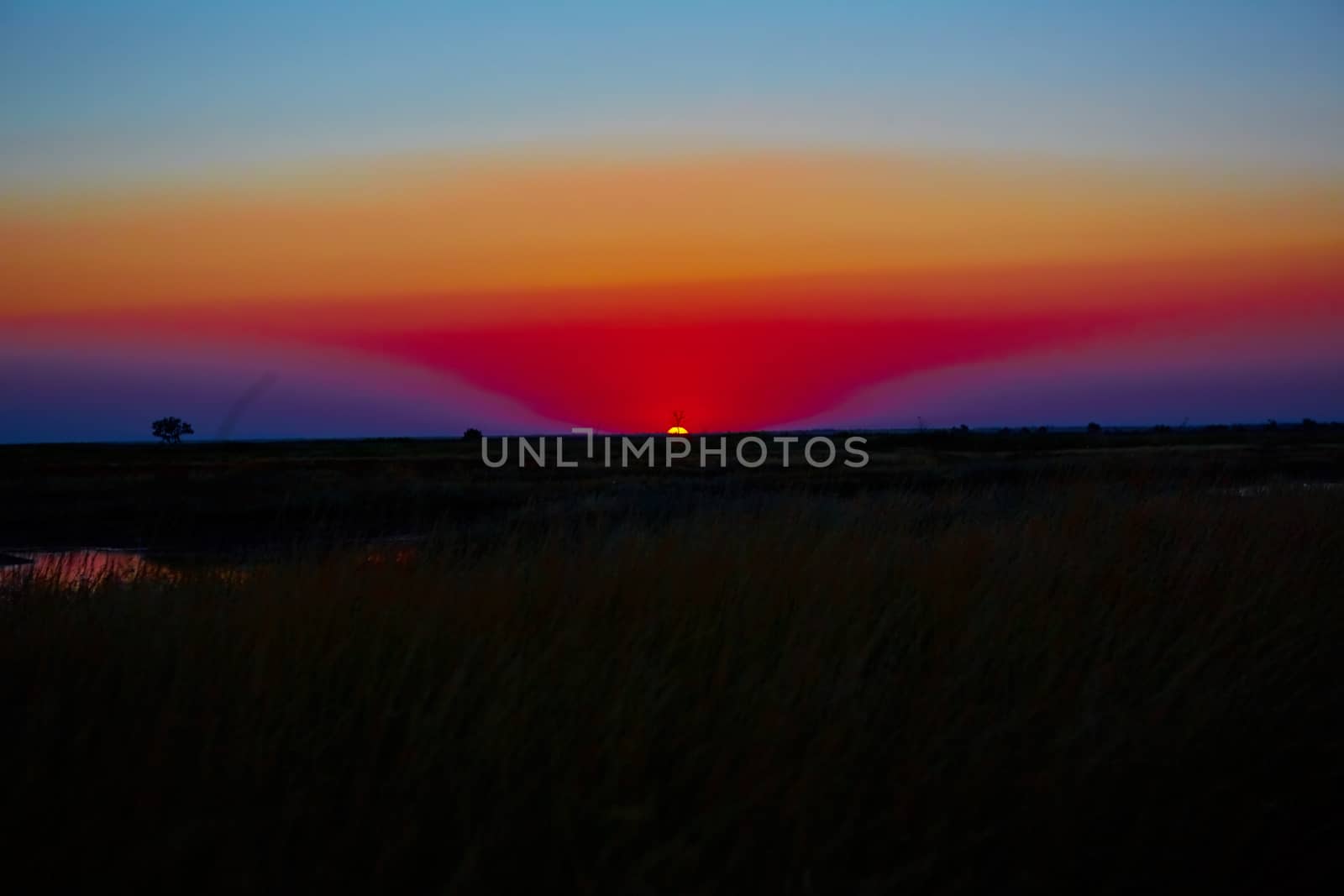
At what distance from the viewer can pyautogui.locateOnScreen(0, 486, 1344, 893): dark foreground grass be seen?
3166mm

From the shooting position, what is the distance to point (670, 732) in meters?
3.73

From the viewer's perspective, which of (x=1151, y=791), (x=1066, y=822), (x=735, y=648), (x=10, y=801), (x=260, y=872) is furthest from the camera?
(x=735, y=648)

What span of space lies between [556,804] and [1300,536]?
671 centimetres

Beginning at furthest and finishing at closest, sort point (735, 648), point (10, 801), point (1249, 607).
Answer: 1. point (1249, 607)
2. point (735, 648)
3. point (10, 801)

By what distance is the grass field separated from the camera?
3176 mm

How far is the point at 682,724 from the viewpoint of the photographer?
375 cm

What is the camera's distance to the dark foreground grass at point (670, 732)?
3.17 m

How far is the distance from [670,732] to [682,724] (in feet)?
0.16

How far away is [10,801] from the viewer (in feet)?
10.6

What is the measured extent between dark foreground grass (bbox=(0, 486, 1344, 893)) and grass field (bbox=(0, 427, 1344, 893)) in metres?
0.01

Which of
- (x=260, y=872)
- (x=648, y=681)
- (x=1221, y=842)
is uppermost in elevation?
(x=648, y=681)

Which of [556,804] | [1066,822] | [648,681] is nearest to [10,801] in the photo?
[556,804]

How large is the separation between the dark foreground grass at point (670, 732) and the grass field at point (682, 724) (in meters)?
0.01

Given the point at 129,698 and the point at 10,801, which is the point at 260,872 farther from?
the point at 129,698
